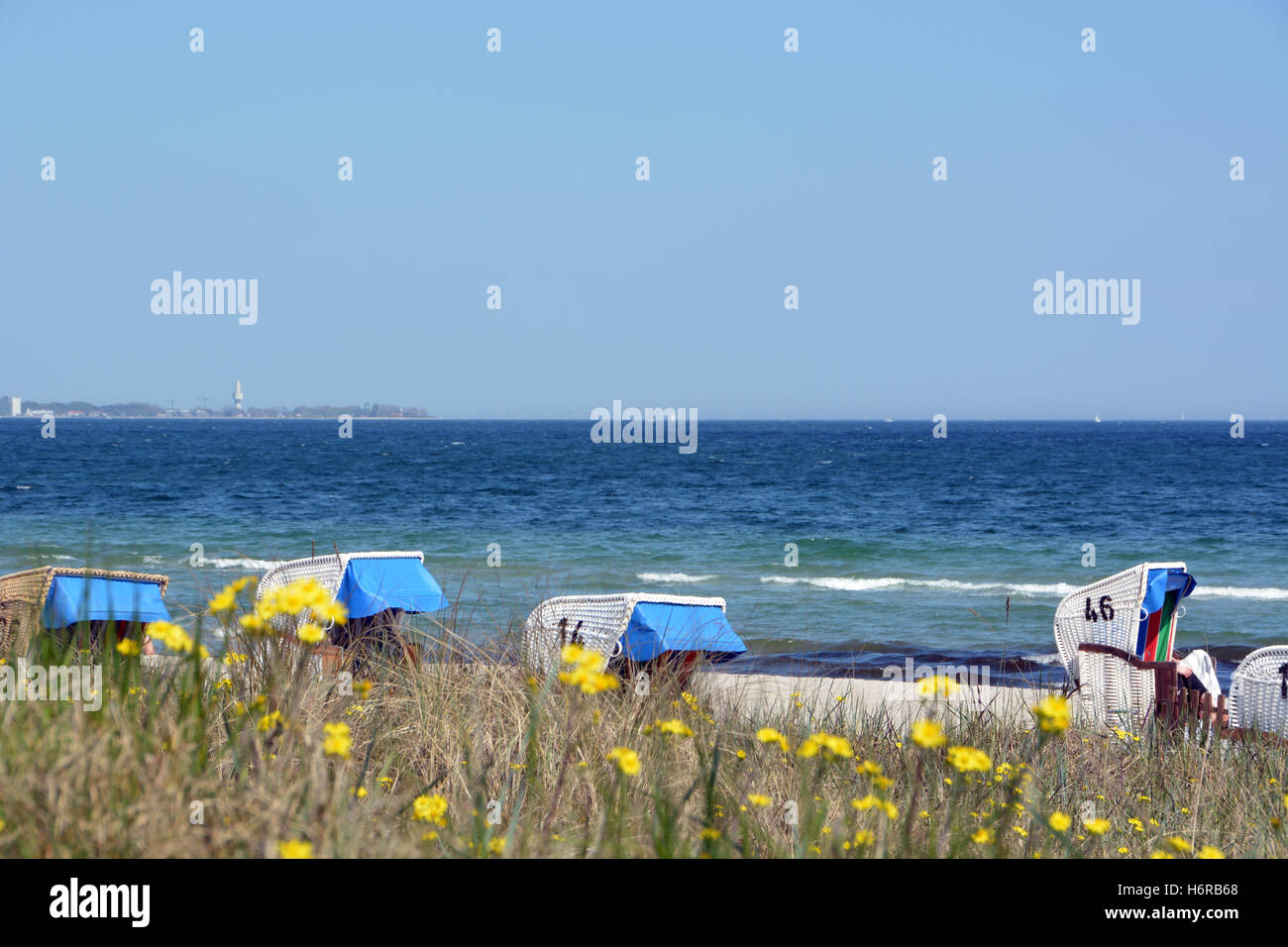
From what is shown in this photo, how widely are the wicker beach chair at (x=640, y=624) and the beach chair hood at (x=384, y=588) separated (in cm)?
76

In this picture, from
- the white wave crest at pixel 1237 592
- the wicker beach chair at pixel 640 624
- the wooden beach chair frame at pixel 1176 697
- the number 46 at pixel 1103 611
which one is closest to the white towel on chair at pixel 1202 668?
the wooden beach chair frame at pixel 1176 697

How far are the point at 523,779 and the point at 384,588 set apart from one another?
11.1 ft

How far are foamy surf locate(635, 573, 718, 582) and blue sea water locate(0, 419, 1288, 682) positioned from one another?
0.39 ft

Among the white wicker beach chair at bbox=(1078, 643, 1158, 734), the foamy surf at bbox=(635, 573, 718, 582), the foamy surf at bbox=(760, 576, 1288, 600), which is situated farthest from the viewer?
the foamy surf at bbox=(635, 573, 718, 582)

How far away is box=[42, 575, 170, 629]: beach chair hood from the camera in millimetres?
5334

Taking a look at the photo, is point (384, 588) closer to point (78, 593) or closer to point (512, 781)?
point (78, 593)

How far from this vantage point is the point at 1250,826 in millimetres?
3225

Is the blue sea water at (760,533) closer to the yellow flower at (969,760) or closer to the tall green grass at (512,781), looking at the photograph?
the tall green grass at (512,781)

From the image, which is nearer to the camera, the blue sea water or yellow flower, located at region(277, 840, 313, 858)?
yellow flower, located at region(277, 840, 313, 858)

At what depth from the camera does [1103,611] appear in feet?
23.4

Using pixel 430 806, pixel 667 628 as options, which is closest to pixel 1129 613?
pixel 667 628

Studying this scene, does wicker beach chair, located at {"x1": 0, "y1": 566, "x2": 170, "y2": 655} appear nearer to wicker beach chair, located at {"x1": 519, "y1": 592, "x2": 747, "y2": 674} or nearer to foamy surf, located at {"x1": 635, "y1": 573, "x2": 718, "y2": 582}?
wicker beach chair, located at {"x1": 519, "y1": 592, "x2": 747, "y2": 674}

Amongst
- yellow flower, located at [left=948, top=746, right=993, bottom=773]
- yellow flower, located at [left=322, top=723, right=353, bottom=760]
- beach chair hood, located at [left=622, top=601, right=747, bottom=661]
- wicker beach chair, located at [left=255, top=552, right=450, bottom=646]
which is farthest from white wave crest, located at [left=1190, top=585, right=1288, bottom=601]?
yellow flower, located at [left=322, top=723, right=353, bottom=760]
